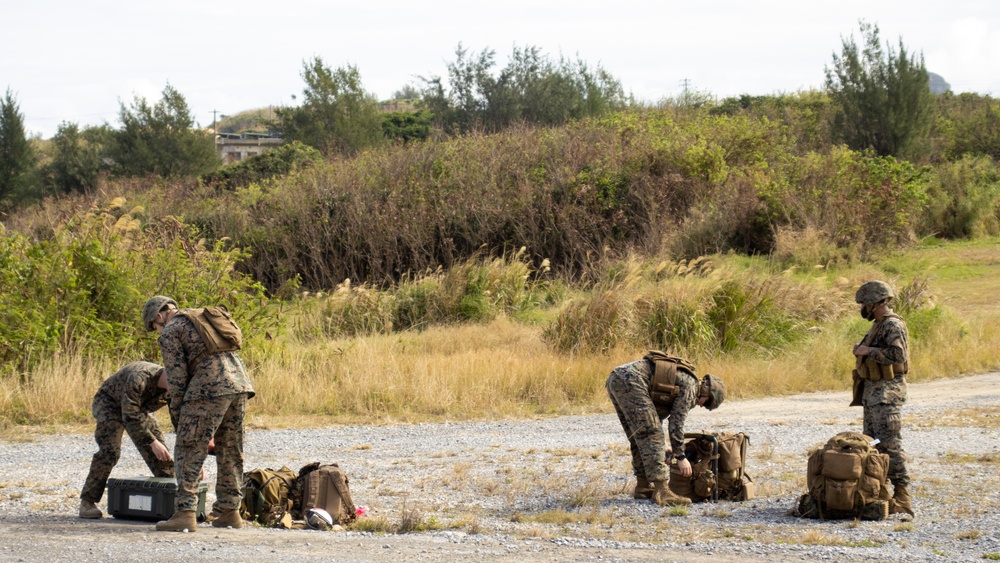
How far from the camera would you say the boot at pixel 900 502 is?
302 inches

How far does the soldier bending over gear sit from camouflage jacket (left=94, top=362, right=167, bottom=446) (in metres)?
3.41

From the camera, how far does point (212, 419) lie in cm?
700

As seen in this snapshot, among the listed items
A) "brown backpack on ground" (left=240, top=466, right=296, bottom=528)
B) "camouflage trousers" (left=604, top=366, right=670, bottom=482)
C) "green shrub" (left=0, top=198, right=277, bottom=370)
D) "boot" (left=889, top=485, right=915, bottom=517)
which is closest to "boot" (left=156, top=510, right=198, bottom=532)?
Result: "brown backpack on ground" (left=240, top=466, right=296, bottom=528)

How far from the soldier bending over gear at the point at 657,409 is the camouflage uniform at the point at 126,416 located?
3419 millimetres

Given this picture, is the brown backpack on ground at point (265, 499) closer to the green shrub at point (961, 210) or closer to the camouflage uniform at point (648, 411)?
the camouflage uniform at point (648, 411)

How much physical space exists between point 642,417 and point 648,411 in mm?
65

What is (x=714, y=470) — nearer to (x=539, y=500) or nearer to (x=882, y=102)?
(x=539, y=500)

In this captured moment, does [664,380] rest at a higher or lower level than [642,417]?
higher

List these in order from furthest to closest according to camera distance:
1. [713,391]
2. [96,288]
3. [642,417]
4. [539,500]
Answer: [96,288] < [539,500] < [642,417] < [713,391]

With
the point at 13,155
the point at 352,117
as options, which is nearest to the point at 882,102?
the point at 352,117

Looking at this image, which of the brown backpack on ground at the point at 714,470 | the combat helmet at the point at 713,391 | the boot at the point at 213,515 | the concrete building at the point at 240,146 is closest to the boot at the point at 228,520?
the boot at the point at 213,515

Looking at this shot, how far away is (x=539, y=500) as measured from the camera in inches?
330

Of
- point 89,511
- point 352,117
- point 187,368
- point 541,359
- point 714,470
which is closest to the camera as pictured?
point 187,368

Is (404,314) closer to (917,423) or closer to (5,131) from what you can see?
(917,423)
